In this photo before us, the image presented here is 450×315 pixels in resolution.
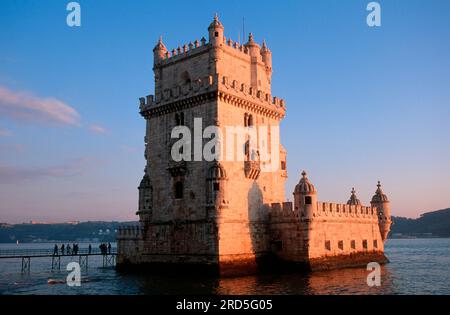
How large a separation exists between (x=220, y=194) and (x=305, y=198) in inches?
349

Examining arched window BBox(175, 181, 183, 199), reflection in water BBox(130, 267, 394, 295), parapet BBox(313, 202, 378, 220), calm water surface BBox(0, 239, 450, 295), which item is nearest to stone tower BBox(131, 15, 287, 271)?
arched window BBox(175, 181, 183, 199)

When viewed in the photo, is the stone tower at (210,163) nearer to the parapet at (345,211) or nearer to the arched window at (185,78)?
the arched window at (185,78)

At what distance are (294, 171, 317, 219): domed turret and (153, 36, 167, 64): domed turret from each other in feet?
63.9

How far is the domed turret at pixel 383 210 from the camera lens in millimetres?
57969

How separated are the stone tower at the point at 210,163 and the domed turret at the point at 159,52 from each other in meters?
0.12

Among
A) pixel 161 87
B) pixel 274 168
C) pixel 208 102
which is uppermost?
pixel 161 87

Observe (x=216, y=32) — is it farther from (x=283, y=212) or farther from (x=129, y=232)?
Result: (x=129, y=232)

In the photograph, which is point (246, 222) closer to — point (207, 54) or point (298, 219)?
point (298, 219)

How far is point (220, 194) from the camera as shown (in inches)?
1549

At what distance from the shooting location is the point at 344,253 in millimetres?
48375

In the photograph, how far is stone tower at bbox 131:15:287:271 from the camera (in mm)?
40312

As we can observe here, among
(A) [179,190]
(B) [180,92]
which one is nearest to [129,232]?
(A) [179,190]

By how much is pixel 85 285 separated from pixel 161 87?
68.0ft
